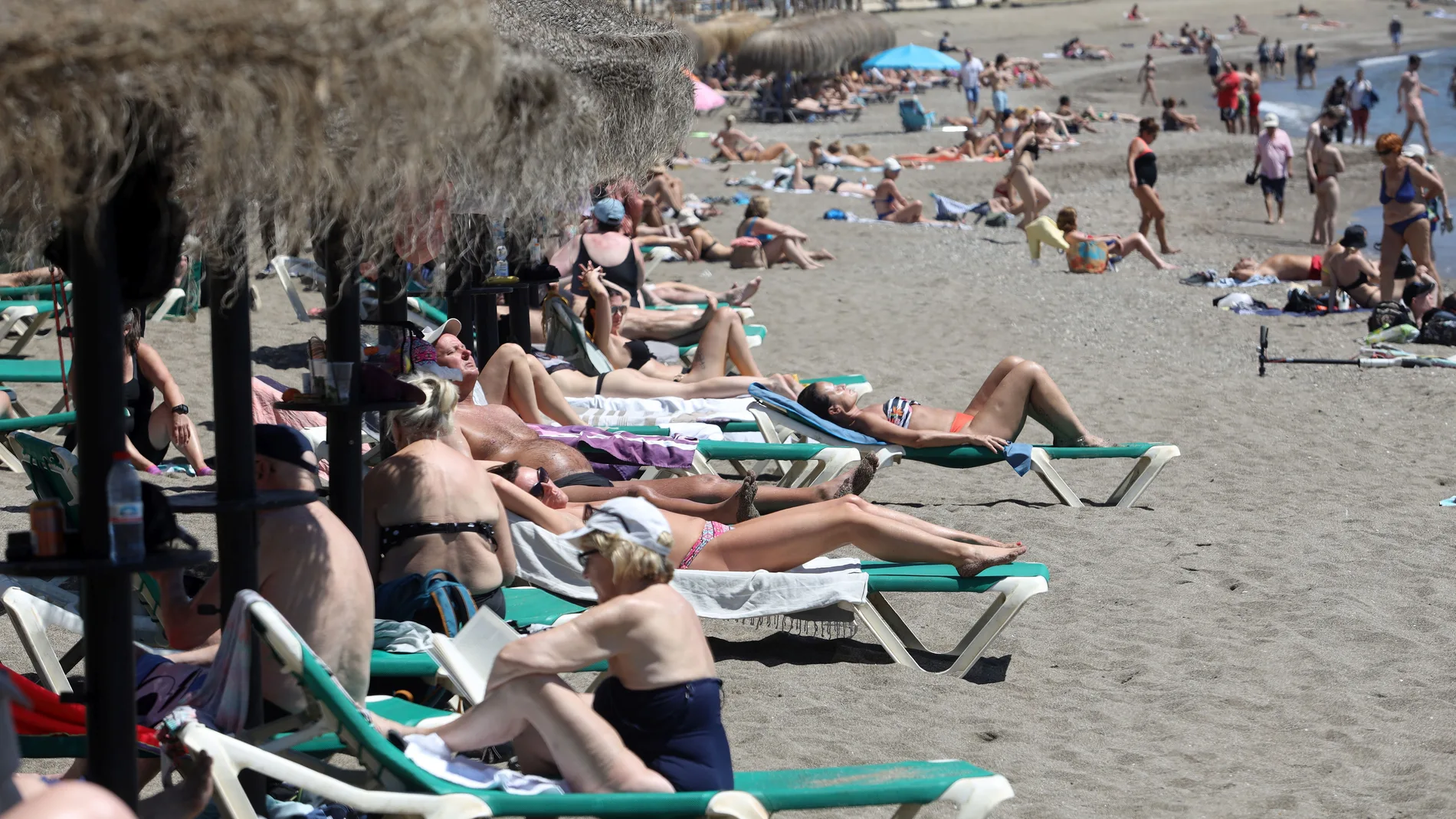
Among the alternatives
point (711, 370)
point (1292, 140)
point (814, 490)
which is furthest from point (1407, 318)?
point (1292, 140)

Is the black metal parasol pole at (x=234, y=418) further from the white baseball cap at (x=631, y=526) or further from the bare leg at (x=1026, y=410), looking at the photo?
the bare leg at (x=1026, y=410)

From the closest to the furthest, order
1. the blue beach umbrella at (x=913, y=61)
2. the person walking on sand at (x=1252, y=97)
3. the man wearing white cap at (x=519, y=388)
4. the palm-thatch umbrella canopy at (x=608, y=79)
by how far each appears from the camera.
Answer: the palm-thatch umbrella canopy at (x=608, y=79)
the man wearing white cap at (x=519, y=388)
the person walking on sand at (x=1252, y=97)
the blue beach umbrella at (x=913, y=61)

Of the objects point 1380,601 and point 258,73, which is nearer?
point 258,73

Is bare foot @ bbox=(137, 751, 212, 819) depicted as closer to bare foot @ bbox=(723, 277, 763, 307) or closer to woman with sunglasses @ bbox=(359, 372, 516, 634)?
woman with sunglasses @ bbox=(359, 372, 516, 634)

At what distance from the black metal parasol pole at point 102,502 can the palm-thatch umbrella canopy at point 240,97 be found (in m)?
0.11

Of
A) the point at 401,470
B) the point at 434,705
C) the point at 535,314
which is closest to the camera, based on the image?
the point at 434,705

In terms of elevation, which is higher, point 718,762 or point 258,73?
point 258,73

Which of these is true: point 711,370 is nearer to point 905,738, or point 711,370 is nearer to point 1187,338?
point 905,738

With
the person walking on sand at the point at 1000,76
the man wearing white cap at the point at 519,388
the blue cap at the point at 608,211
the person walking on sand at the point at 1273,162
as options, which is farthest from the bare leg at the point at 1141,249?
the person walking on sand at the point at 1000,76

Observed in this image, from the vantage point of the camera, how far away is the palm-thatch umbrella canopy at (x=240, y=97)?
86.9 inches

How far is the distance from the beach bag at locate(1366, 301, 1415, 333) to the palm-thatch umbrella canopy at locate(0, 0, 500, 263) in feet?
32.1

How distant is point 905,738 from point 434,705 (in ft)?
4.23

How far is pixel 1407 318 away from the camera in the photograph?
35.7 feet

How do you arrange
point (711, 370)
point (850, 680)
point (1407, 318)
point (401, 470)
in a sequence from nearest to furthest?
point (401, 470) < point (850, 680) < point (711, 370) < point (1407, 318)
